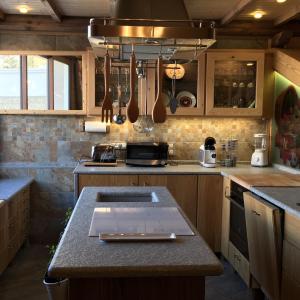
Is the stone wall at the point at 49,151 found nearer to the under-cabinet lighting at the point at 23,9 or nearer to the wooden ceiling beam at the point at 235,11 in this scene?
the wooden ceiling beam at the point at 235,11

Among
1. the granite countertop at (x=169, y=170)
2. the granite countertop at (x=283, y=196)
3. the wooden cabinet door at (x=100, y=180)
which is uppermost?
the granite countertop at (x=169, y=170)

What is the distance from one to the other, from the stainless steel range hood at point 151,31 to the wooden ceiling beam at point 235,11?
129 centimetres

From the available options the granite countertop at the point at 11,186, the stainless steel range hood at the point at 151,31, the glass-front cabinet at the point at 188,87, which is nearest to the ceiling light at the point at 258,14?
the glass-front cabinet at the point at 188,87

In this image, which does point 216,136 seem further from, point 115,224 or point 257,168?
point 115,224

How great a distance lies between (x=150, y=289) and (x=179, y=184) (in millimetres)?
2401

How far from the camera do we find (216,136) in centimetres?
450

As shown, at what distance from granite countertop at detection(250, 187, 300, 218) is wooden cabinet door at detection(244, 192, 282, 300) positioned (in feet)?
0.14

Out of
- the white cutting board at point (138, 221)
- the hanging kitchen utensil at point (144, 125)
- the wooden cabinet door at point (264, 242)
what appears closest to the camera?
the white cutting board at point (138, 221)

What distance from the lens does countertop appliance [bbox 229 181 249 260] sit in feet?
10.8

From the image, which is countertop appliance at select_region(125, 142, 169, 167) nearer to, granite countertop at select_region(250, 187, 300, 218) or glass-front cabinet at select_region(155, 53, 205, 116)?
glass-front cabinet at select_region(155, 53, 205, 116)

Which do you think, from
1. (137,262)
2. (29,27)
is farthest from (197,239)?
(29,27)

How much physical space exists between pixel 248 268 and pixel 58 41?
2.90 meters

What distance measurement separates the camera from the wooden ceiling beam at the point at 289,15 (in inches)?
144

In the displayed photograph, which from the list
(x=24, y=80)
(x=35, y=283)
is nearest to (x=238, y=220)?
(x=35, y=283)
